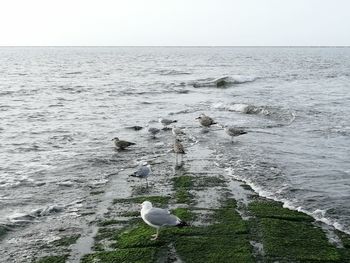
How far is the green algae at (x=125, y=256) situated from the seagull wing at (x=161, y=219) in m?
Answer: 0.53

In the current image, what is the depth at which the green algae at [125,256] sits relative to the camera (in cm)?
752

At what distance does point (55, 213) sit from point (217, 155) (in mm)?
6803

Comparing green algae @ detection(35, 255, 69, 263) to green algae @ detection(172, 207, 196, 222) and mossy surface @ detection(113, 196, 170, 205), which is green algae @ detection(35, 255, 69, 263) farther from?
mossy surface @ detection(113, 196, 170, 205)

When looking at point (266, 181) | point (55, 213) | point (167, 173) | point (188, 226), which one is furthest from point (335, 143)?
point (55, 213)

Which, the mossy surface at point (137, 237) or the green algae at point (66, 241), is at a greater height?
the mossy surface at point (137, 237)

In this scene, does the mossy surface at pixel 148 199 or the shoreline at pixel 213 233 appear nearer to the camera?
the shoreline at pixel 213 233

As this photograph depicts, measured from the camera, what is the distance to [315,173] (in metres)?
13.0

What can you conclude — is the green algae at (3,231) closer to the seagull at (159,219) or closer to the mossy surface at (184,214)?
the seagull at (159,219)

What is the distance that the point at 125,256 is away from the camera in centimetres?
766

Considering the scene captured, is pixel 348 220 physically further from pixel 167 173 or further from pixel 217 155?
pixel 217 155

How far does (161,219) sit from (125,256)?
3.27ft

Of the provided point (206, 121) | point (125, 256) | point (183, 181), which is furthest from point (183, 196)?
point (206, 121)

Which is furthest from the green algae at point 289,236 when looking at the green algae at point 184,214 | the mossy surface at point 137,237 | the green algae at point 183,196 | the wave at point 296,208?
the mossy surface at point 137,237

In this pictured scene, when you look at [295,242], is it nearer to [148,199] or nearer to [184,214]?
[184,214]
